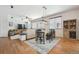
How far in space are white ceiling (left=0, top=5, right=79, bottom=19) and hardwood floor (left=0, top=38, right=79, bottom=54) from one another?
670 millimetres

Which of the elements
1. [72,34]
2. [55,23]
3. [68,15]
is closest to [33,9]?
[55,23]

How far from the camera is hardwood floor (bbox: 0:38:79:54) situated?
8.39 feet

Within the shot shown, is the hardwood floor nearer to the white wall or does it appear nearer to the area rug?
the area rug

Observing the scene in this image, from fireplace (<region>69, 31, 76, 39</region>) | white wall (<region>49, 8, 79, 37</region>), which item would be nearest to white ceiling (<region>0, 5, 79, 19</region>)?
white wall (<region>49, 8, 79, 37</region>)

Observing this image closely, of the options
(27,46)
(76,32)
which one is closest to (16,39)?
(27,46)

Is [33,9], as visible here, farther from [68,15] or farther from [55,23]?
[68,15]

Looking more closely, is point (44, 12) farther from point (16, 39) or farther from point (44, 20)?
point (16, 39)

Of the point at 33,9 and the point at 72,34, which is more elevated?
the point at 33,9

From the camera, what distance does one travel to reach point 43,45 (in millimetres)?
2641

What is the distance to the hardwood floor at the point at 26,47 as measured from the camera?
2.56 meters

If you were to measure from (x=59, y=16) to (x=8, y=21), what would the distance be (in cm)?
120

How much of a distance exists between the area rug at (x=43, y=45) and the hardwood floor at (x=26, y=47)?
0.26ft

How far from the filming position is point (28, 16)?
2650 millimetres

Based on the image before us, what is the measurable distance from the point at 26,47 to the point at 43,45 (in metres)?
0.40
